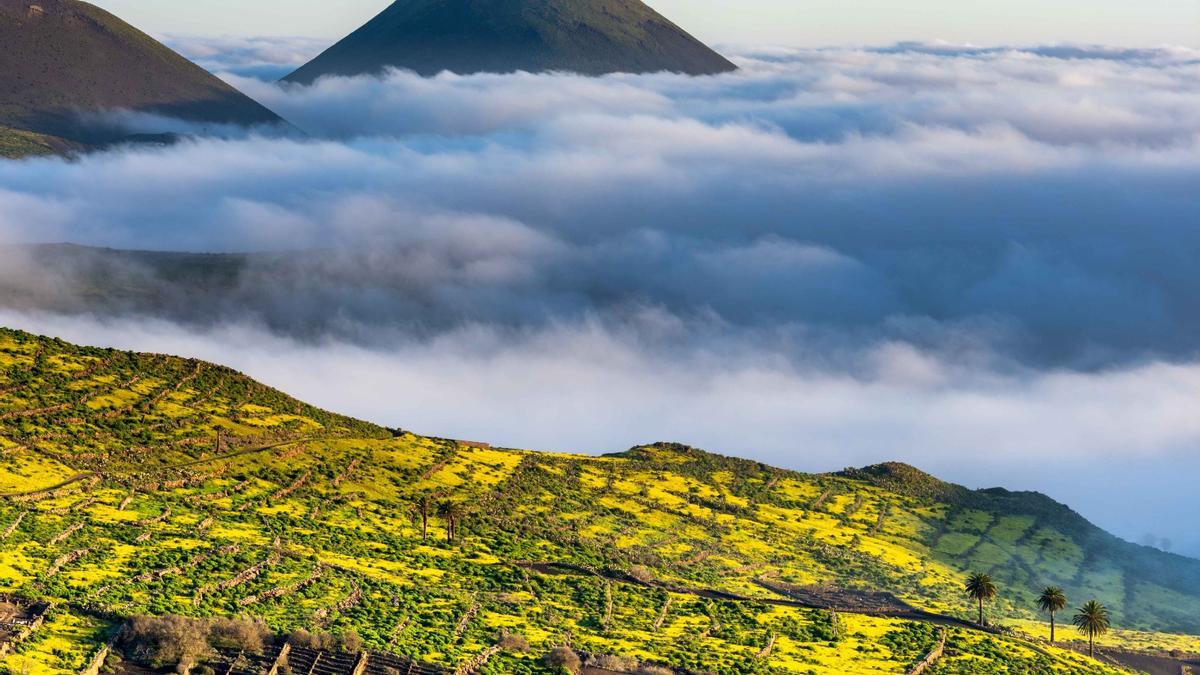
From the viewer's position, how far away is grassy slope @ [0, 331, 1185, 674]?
381 ft

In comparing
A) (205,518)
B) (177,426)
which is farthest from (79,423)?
(205,518)

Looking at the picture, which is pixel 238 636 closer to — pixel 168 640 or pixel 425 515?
pixel 168 640

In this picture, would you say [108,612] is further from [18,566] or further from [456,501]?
[456,501]

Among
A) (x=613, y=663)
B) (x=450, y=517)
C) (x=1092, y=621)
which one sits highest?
(x=1092, y=621)

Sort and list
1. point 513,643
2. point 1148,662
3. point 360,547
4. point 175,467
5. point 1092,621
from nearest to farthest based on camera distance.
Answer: point 513,643, point 360,547, point 1092,621, point 1148,662, point 175,467

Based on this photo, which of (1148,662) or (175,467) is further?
(175,467)

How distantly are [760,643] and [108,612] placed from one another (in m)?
44.1

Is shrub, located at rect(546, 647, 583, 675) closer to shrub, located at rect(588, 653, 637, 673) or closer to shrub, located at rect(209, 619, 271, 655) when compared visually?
shrub, located at rect(588, 653, 637, 673)

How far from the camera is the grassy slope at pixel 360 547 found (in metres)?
116

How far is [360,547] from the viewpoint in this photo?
476ft

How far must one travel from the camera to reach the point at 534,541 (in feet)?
536

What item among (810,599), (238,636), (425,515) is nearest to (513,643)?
(238,636)

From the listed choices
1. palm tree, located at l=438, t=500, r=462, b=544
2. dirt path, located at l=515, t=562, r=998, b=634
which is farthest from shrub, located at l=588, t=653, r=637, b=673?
palm tree, located at l=438, t=500, r=462, b=544

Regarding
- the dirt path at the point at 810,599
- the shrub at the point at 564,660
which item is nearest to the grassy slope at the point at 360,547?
the shrub at the point at 564,660
